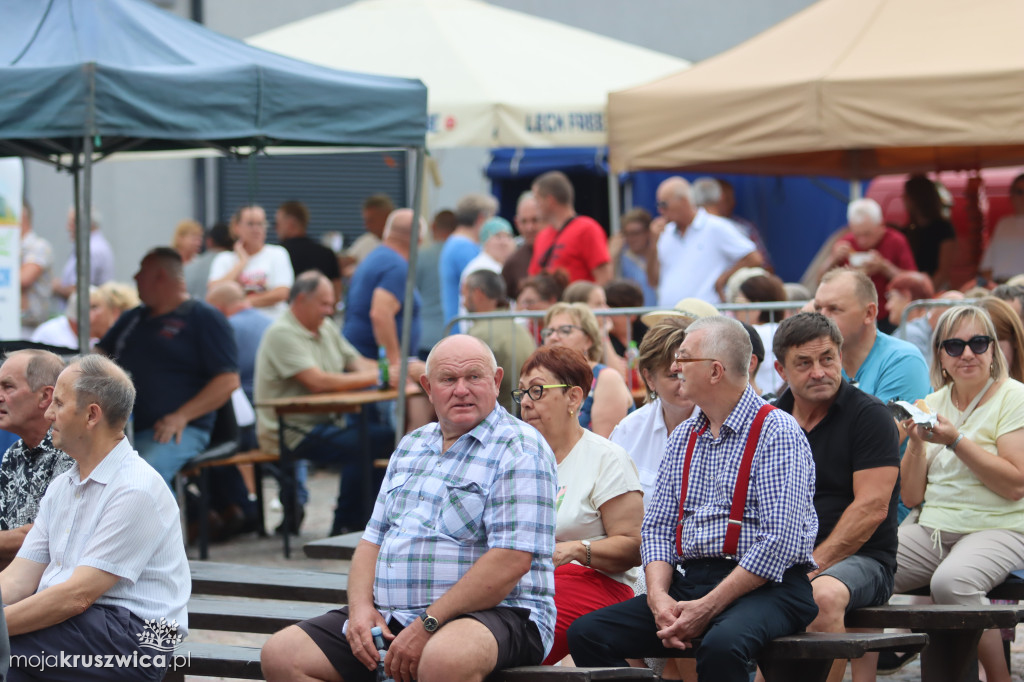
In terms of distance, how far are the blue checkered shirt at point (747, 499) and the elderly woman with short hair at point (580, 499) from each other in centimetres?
27

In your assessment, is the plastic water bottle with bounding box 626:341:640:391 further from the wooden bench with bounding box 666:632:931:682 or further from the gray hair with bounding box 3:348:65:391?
the gray hair with bounding box 3:348:65:391

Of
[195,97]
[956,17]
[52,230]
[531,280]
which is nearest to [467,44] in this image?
[531,280]

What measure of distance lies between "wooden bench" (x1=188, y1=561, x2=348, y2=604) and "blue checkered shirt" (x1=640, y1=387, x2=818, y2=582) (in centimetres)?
147

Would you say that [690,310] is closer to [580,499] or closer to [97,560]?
[580,499]

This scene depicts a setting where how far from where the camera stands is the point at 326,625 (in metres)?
4.21

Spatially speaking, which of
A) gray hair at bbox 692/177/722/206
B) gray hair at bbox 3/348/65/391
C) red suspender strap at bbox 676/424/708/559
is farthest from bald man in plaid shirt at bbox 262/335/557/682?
gray hair at bbox 692/177/722/206

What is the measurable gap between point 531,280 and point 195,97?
2.71 meters

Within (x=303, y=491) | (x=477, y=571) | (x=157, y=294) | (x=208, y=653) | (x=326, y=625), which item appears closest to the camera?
(x=477, y=571)

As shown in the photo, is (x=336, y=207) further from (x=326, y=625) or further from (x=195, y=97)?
(x=326, y=625)

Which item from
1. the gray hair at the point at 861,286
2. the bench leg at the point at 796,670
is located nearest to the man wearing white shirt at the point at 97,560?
the bench leg at the point at 796,670

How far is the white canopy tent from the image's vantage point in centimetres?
1005

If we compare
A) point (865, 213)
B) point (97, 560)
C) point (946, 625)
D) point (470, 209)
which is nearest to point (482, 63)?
point (470, 209)

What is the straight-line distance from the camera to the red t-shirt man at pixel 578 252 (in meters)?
9.52

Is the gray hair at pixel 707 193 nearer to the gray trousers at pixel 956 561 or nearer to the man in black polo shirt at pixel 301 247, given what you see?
the man in black polo shirt at pixel 301 247
